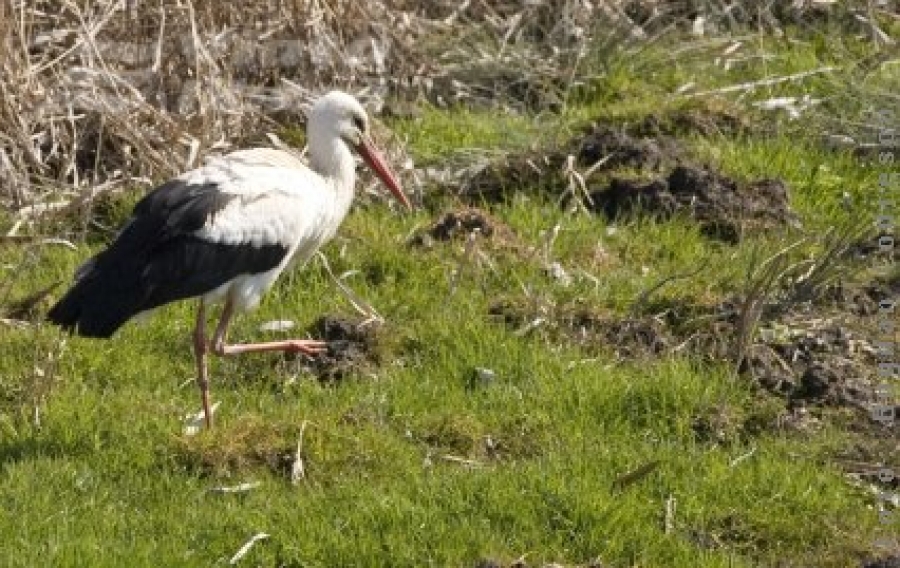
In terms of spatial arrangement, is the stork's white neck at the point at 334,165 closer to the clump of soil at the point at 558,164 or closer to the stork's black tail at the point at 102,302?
the stork's black tail at the point at 102,302

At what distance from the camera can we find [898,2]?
11.6 m

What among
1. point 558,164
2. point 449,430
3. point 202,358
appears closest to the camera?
point 449,430

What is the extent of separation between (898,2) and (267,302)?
4.97 meters

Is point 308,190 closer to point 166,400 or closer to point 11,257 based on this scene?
point 166,400

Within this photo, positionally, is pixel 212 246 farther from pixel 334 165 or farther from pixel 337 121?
pixel 337 121

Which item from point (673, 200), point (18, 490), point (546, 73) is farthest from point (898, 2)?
point (18, 490)

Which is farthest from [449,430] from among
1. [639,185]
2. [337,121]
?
[639,185]

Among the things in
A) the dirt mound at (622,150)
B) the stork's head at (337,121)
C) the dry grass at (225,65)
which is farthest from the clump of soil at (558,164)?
the stork's head at (337,121)

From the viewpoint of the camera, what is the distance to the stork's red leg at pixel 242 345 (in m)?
7.42

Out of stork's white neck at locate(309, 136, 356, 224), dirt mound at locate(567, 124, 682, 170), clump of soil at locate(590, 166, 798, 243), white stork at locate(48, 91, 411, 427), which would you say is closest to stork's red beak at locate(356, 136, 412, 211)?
stork's white neck at locate(309, 136, 356, 224)

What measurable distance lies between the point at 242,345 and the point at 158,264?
1.94ft

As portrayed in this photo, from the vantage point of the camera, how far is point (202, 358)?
7188mm

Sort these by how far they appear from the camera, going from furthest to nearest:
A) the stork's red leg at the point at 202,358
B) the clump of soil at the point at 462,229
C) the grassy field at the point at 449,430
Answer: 1. the clump of soil at the point at 462,229
2. the stork's red leg at the point at 202,358
3. the grassy field at the point at 449,430

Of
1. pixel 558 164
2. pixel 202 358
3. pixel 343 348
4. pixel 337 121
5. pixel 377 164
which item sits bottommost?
pixel 558 164
